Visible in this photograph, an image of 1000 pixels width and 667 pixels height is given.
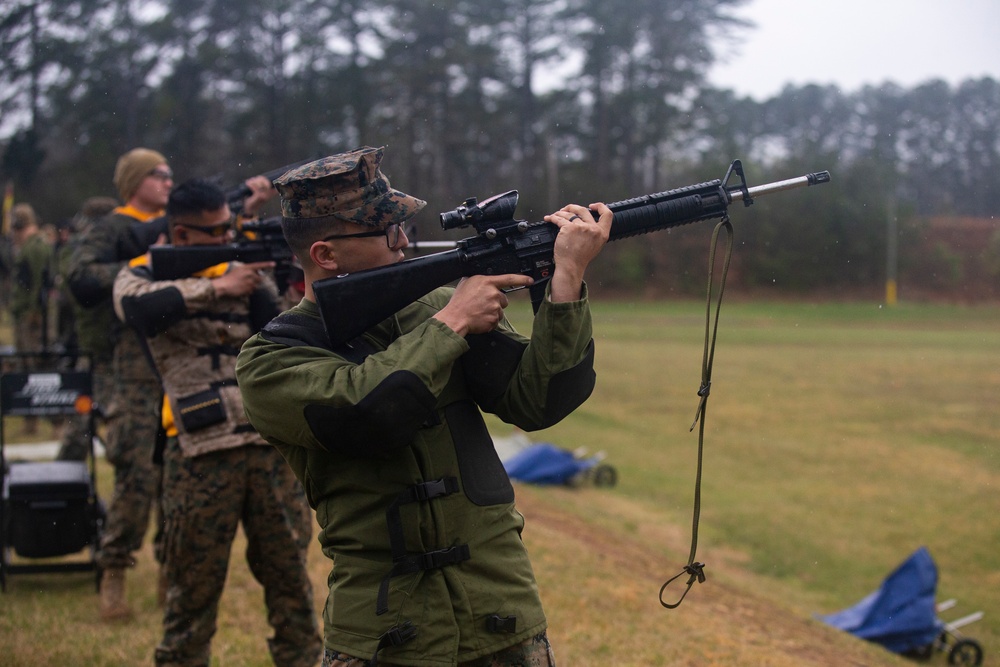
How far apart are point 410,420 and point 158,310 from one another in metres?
2.38

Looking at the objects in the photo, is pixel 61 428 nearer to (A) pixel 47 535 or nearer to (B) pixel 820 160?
(A) pixel 47 535

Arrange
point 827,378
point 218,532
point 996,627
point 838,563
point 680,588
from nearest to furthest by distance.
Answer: point 218,532
point 680,588
point 996,627
point 838,563
point 827,378

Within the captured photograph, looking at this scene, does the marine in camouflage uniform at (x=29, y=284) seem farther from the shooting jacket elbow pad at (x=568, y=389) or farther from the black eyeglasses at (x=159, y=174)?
the shooting jacket elbow pad at (x=568, y=389)

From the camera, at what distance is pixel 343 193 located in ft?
8.34

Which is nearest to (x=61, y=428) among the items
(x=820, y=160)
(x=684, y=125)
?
(x=684, y=125)

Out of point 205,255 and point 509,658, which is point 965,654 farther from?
point 205,255

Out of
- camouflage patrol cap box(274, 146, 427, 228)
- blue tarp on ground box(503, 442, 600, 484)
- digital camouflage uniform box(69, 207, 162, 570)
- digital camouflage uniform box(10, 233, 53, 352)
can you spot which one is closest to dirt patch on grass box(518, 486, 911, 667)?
blue tarp on ground box(503, 442, 600, 484)

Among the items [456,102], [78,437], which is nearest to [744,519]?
[78,437]

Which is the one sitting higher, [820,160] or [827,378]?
[820,160]

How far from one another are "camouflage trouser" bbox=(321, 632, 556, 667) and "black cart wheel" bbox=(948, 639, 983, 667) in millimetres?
6168

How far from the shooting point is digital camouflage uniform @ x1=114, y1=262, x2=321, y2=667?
405 cm

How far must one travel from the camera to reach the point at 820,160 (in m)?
25.2

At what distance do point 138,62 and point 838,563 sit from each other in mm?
22080

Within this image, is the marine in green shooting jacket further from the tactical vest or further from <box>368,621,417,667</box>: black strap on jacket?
the tactical vest
